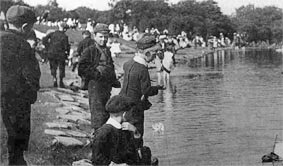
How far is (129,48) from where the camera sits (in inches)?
1499

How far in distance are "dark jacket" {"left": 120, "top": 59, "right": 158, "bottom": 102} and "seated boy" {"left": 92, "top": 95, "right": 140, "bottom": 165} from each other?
1.53 meters

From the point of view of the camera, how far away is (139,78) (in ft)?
21.7

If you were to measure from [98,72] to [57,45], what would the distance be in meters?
6.28

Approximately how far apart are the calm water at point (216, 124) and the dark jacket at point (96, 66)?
1301 millimetres

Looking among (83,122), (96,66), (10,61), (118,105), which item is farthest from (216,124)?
(118,105)

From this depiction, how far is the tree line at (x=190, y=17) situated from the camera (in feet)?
166

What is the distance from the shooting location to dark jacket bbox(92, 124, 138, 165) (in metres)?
4.87

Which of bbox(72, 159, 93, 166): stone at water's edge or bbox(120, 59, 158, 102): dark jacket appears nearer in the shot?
bbox(120, 59, 158, 102): dark jacket

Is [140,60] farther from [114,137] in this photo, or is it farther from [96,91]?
[114,137]


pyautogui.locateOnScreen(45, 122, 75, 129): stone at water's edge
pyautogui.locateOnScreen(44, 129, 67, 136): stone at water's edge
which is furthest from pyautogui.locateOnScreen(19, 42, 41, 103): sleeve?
pyautogui.locateOnScreen(45, 122, 75, 129): stone at water's edge

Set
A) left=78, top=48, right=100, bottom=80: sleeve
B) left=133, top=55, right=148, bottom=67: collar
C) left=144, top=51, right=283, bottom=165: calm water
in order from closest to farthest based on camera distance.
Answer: left=133, top=55, right=148, bottom=67: collar < left=78, top=48, right=100, bottom=80: sleeve < left=144, top=51, right=283, bottom=165: calm water

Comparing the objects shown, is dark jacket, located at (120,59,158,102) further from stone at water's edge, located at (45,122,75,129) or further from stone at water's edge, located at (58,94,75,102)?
stone at water's edge, located at (58,94,75,102)

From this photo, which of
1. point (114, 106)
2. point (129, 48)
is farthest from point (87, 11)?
point (114, 106)

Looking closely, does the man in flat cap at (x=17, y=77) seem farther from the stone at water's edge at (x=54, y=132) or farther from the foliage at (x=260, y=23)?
the foliage at (x=260, y=23)
